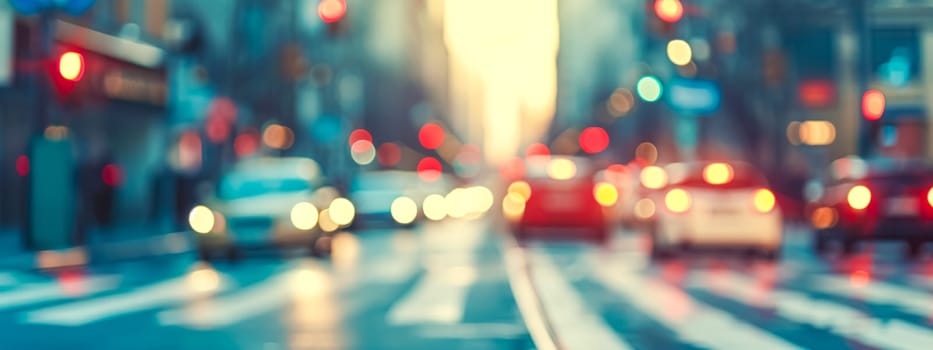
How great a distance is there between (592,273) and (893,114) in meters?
38.9

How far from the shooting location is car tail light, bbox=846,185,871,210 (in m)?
23.3

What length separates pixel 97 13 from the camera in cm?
3762

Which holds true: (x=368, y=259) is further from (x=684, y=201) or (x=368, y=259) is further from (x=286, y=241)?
(x=684, y=201)

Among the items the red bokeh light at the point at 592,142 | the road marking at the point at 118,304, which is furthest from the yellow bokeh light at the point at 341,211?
the red bokeh light at the point at 592,142

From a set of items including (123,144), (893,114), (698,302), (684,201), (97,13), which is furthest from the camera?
(893,114)

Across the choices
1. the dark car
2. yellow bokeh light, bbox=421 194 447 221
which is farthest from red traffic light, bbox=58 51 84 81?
yellow bokeh light, bbox=421 194 447 221

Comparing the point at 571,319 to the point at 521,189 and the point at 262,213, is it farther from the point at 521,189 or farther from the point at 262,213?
the point at 521,189

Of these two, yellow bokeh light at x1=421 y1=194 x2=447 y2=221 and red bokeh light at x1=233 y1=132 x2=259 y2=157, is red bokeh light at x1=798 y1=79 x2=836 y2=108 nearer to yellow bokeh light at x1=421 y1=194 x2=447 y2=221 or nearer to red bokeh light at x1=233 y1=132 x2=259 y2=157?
yellow bokeh light at x1=421 y1=194 x2=447 y2=221

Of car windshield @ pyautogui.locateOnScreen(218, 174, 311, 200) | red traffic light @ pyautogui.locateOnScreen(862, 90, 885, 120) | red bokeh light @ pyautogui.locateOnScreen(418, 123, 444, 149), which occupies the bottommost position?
car windshield @ pyautogui.locateOnScreen(218, 174, 311, 200)

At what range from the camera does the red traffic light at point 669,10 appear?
2247cm

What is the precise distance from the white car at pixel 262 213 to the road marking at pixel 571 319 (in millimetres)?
5271

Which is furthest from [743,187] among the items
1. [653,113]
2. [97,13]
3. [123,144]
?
[653,113]

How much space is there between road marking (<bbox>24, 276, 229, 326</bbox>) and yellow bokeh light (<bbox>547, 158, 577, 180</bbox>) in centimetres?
1190

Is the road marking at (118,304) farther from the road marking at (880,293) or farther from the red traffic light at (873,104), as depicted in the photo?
the red traffic light at (873,104)
